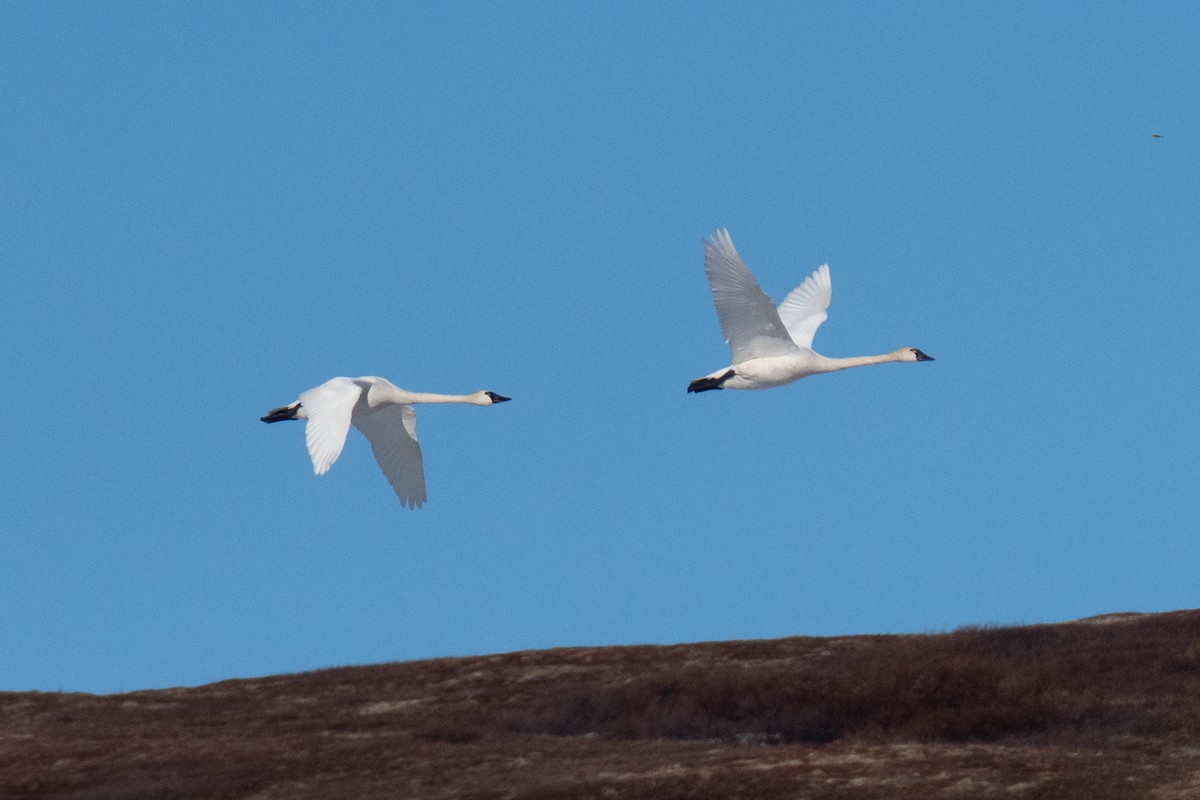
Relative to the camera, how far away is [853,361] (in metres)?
35.8

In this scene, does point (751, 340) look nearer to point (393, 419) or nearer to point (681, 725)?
point (681, 725)

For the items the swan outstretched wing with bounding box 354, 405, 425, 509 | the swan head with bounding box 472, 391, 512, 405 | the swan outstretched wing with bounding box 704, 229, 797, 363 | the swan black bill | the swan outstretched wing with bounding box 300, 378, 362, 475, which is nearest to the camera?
the swan outstretched wing with bounding box 300, 378, 362, 475

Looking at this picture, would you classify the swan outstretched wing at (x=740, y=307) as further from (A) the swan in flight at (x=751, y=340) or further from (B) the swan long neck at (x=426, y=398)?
(B) the swan long neck at (x=426, y=398)

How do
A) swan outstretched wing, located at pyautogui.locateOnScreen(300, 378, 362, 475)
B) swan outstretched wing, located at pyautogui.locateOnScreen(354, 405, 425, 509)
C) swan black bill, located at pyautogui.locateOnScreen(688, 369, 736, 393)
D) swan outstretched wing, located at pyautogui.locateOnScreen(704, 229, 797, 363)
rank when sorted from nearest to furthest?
1. swan outstretched wing, located at pyautogui.locateOnScreen(300, 378, 362, 475)
2. swan outstretched wing, located at pyautogui.locateOnScreen(704, 229, 797, 363)
3. swan black bill, located at pyautogui.locateOnScreen(688, 369, 736, 393)
4. swan outstretched wing, located at pyautogui.locateOnScreen(354, 405, 425, 509)

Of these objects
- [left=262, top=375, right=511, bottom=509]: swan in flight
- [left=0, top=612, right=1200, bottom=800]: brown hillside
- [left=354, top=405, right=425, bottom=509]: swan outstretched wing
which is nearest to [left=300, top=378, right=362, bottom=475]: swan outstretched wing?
[left=262, top=375, right=511, bottom=509]: swan in flight

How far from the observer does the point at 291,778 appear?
27.3m

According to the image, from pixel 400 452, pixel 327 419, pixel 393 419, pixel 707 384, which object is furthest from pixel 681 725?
pixel 393 419

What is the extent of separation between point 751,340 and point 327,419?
815 cm

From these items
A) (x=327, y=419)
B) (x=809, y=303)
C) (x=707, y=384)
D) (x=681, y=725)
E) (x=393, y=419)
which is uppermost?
(x=809, y=303)

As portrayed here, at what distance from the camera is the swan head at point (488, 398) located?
37938mm

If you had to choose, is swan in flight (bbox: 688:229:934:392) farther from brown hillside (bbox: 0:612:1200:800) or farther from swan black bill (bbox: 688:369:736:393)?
brown hillside (bbox: 0:612:1200:800)

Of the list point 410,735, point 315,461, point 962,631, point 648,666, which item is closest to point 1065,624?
point 962,631

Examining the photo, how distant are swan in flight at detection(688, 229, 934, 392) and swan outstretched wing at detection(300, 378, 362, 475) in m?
6.65

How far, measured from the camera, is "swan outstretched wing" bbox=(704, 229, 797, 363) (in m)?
31.8
